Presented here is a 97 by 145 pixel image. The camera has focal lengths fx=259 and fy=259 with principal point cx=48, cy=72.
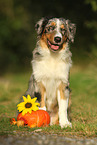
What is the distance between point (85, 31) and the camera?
15695 millimetres

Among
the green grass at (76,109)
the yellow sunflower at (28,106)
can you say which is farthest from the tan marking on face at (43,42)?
the green grass at (76,109)

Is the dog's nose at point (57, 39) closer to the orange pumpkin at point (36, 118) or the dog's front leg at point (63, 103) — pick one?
the dog's front leg at point (63, 103)

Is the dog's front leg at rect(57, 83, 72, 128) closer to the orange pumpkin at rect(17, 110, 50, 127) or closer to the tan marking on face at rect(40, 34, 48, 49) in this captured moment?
the orange pumpkin at rect(17, 110, 50, 127)

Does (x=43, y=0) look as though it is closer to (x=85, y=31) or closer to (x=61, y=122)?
(x=85, y=31)

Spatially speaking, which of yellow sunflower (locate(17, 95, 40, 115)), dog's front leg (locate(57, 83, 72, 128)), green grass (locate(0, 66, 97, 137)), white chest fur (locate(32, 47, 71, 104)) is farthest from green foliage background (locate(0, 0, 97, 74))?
yellow sunflower (locate(17, 95, 40, 115))

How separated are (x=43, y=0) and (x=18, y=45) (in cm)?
412

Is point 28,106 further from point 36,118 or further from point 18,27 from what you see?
point 18,27

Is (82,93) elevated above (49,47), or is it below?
below

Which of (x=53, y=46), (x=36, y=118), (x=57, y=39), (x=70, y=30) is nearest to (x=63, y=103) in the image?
(x=36, y=118)

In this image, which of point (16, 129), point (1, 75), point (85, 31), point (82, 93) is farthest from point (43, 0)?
point (16, 129)

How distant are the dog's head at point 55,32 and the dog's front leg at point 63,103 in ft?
2.67

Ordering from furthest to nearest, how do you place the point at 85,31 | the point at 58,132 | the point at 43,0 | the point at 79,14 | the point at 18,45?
the point at 18,45
the point at 43,0
the point at 85,31
the point at 79,14
the point at 58,132

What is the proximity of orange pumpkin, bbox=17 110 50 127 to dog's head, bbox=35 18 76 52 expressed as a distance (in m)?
1.29

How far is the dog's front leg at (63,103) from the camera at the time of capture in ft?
16.7
